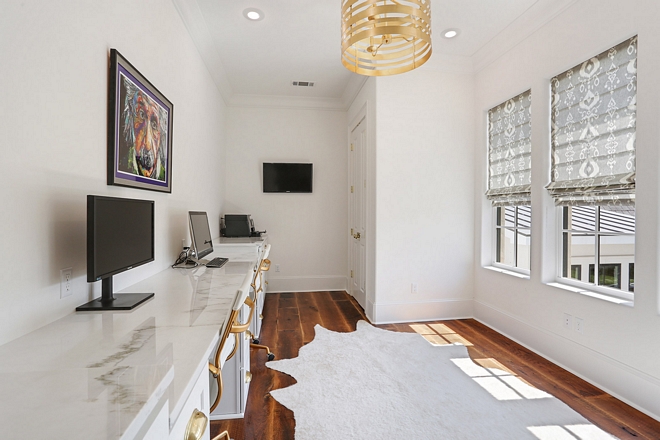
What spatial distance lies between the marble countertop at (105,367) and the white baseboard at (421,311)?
103 inches

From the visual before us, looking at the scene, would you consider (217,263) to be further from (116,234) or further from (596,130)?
(596,130)

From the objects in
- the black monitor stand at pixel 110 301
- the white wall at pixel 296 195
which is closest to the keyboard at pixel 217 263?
the black monitor stand at pixel 110 301

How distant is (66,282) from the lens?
139cm

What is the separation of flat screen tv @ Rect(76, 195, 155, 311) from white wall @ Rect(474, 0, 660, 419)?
2.80 meters

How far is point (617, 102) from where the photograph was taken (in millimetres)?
2377

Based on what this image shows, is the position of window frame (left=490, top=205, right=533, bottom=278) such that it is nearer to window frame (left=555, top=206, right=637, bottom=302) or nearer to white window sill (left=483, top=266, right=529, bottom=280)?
white window sill (left=483, top=266, right=529, bottom=280)

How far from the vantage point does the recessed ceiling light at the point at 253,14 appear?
2982 millimetres

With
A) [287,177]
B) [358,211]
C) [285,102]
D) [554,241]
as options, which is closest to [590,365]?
[554,241]

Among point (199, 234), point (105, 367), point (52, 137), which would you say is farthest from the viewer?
point (199, 234)

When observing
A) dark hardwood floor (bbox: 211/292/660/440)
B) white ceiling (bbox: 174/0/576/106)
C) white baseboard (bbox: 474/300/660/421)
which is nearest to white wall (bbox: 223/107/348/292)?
dark hardwood floor (bbox: 211/292/660/440)

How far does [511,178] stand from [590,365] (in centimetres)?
173

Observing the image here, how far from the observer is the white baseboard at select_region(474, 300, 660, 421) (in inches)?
83.4

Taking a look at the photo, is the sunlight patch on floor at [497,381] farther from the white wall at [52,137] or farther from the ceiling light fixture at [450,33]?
the ceiling light fixture at [450,33]

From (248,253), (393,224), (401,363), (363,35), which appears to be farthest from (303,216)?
(363,35)
